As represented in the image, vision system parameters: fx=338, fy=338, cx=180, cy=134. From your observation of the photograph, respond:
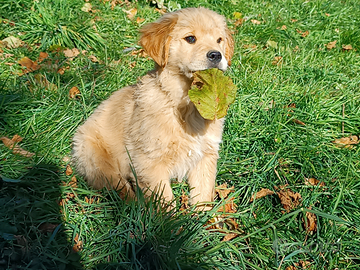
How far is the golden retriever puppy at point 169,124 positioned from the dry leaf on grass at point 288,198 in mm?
613

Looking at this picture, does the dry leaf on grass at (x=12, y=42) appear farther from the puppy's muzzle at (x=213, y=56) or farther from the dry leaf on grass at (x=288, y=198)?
the dry leaf on grass at (x=288, y=198)

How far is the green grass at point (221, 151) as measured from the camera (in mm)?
2387

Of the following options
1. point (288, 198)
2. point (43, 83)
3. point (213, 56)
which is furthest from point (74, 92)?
point (288, 198)

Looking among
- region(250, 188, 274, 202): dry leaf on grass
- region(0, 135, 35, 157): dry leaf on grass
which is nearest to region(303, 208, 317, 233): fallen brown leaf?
region(250, 188, 274, 202): dry leaf on grass

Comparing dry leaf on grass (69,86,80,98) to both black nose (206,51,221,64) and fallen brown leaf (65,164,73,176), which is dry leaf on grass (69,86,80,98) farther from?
black nose (206,51,221,64)

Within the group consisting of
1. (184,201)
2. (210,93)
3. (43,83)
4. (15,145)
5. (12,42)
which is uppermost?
(210,93)

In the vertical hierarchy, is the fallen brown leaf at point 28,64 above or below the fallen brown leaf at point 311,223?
above

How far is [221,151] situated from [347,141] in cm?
128

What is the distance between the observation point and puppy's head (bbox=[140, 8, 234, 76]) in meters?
2.71

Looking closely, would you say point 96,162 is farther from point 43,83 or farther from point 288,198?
point 288,198

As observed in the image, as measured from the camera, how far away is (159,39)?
2.80 meters

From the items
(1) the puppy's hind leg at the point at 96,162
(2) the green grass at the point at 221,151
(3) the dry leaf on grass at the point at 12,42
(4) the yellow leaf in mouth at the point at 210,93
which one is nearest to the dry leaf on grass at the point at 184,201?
(2) the green grass at the point at 221,151

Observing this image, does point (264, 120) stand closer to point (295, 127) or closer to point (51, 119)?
point (295, 127)

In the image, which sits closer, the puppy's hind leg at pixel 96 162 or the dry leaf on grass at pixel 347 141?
the puppy's hind leg at pixel 96 162
